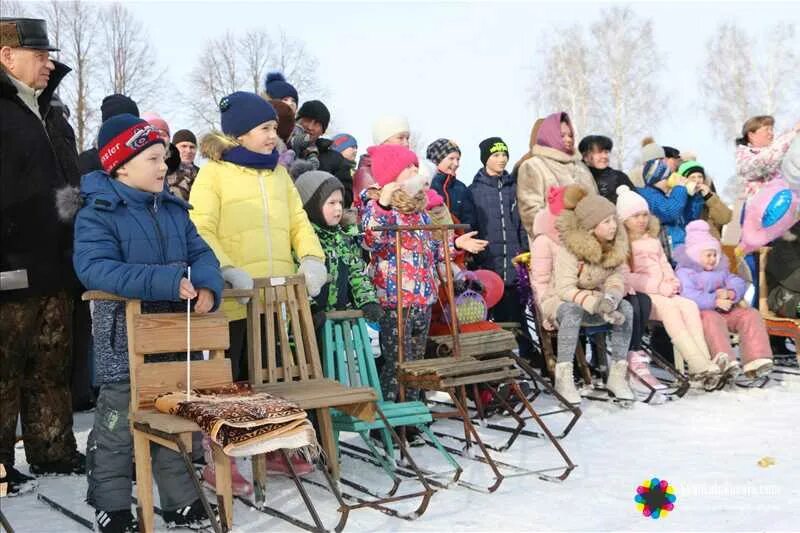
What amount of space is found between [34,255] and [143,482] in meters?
1.45

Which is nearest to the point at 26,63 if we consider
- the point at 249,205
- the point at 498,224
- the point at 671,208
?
the point at 249,205

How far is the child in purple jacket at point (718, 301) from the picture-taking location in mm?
7203

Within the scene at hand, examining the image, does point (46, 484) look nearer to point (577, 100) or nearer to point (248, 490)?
point (248, 490)

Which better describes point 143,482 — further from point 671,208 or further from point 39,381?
point 671,208

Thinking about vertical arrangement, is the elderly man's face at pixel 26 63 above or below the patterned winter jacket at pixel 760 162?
above

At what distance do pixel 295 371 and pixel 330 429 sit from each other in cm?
43

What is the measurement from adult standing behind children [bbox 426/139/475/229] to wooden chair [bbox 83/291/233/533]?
3.99m

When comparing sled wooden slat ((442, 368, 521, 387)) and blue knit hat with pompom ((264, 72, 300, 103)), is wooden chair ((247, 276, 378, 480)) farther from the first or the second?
blue knit hat with pompom ((264, 72, 300, 103))

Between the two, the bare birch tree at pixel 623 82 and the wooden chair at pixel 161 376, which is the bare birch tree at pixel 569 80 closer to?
the bare birch tree at pixel 623 82

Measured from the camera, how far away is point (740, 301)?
24.7ft

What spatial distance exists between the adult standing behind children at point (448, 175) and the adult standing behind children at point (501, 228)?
0.66ft

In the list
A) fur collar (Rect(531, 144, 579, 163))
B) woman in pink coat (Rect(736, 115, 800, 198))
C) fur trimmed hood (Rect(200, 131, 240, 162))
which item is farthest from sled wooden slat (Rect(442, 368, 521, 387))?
woman in pink coat (Rect(736, 115, 800, 198))

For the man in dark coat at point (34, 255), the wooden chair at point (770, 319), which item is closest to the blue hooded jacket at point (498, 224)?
the wooden chair at point (770, 319)

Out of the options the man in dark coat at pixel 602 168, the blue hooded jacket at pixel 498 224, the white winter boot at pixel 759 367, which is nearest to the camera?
the white winter boot at pixel 759 367
